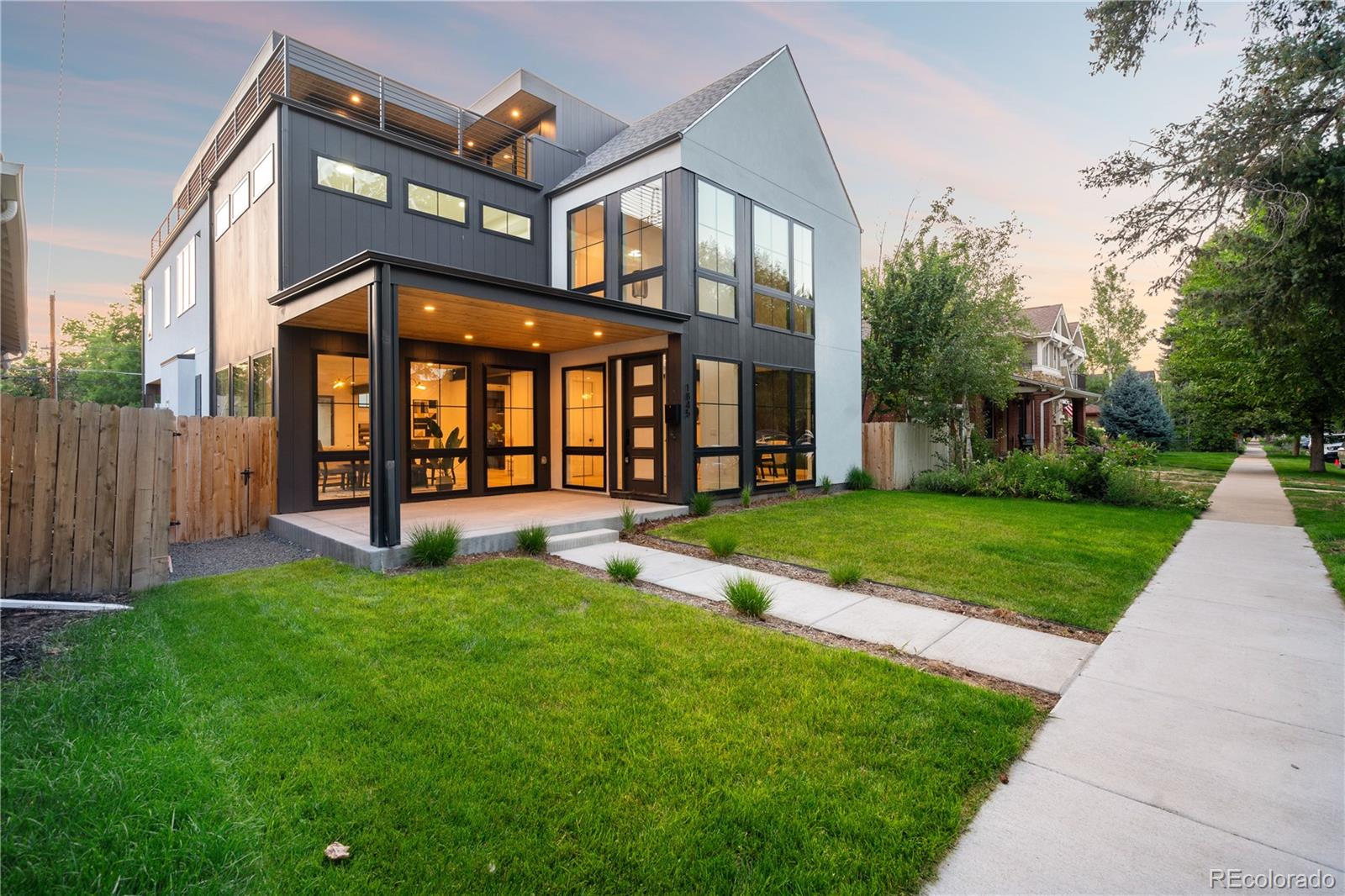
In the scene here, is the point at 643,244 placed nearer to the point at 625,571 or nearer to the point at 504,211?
the point at 504,211

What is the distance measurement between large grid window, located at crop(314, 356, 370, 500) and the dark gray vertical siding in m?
1.44

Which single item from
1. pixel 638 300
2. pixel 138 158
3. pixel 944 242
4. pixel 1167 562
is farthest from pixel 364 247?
pixel 944 242

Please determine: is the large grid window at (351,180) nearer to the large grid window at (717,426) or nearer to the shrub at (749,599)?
the large grid window at (717,426)

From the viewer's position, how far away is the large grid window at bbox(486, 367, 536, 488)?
424 inches

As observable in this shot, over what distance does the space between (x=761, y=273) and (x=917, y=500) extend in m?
5.51

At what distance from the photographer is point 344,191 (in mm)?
9000

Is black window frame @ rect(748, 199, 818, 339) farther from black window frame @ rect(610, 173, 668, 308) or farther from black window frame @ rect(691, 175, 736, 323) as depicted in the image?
black window frame @ rect(610, 173, 668, 308)

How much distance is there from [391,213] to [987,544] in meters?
10.2

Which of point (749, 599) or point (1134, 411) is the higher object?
point (1134, 411)

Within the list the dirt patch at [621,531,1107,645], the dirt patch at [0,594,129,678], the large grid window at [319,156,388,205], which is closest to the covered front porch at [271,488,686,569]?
the dirt patch at [621,531,1107,645]

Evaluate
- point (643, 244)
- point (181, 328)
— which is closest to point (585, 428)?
point (643, 244)

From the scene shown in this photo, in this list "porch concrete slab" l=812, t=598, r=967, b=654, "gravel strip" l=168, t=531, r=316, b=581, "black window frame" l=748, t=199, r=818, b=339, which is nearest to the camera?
"porch concrete slab" l=812, t=598, r=967, b=654

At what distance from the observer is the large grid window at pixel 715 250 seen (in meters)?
10.0

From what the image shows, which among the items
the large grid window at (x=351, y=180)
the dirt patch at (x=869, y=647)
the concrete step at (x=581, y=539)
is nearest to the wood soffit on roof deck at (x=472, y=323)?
the large grid window at (x=351, y=180)
